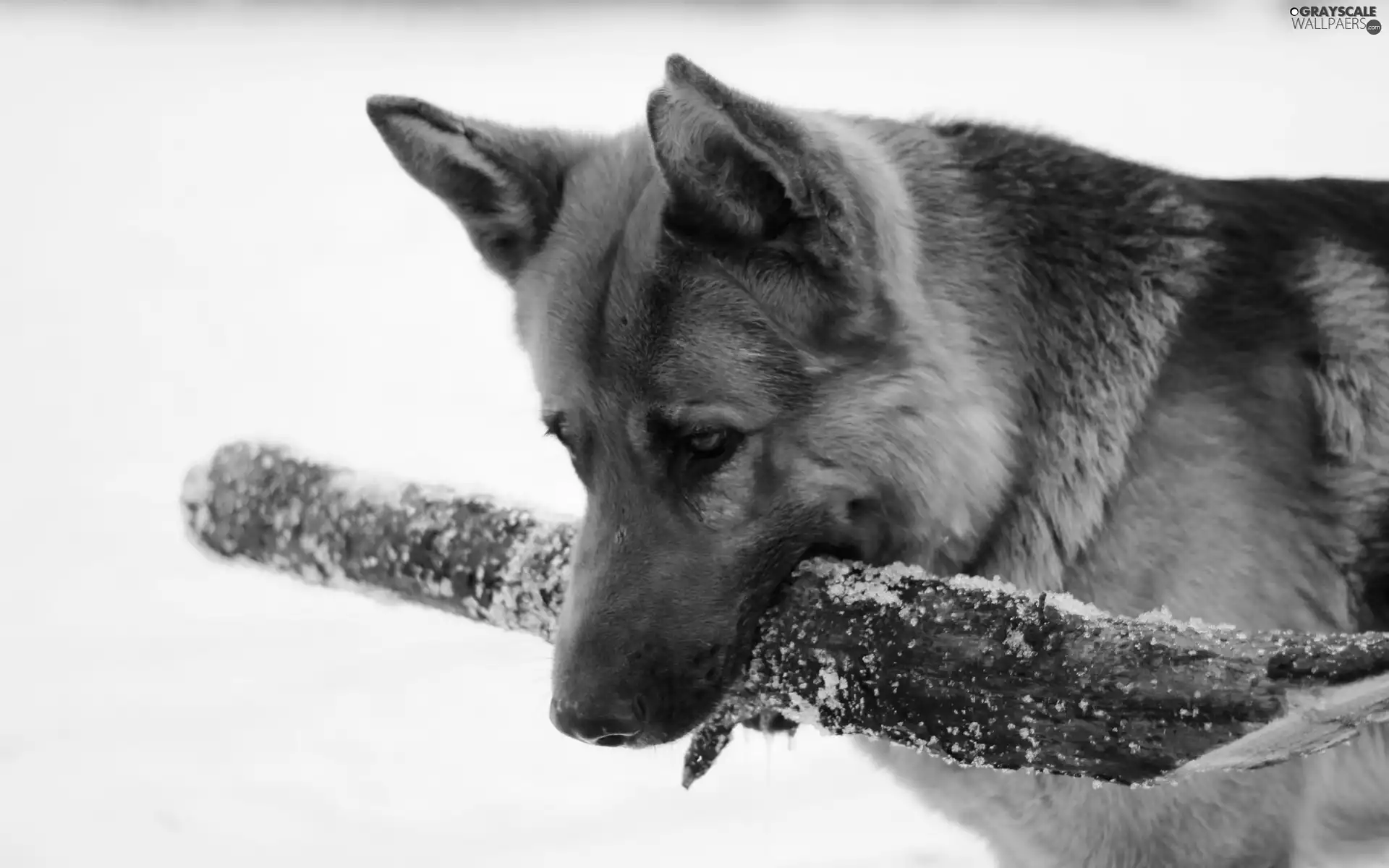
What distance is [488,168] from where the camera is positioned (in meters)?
2.83

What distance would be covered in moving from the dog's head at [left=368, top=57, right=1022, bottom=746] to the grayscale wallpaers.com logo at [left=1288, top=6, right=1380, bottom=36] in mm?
6941

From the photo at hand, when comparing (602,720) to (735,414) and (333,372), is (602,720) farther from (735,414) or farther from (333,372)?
(333,372)

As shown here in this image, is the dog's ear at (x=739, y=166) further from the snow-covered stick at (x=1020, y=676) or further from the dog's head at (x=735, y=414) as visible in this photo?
the snow-covered stick at (x=1020, y=676)

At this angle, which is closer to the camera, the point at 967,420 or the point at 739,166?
the point at 739,166

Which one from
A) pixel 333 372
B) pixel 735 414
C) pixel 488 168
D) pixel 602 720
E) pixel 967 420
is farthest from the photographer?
pixel 333 372

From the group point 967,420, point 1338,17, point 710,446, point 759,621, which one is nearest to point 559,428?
point 710,446

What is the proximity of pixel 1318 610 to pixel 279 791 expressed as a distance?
10.8 feet

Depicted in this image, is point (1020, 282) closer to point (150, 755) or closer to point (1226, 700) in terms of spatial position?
point (1226, 700)

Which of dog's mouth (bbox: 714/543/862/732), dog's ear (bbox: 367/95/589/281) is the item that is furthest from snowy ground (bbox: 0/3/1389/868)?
dog's mouth (bbox: 714/543/862/732)

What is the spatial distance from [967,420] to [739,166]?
70cm

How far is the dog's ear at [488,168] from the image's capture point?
278 cm

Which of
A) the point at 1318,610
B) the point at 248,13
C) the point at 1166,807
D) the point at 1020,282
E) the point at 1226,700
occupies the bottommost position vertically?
the point at 1166,807

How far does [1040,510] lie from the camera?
2.57 m

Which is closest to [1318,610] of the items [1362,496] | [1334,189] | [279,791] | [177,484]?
[1362,496]
